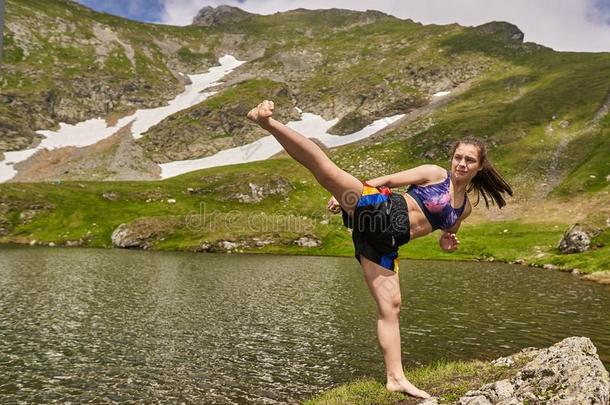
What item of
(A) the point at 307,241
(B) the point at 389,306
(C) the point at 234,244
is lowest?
(C) the point at 234,244

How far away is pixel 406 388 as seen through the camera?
10.8m

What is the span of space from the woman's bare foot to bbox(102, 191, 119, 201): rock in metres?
131

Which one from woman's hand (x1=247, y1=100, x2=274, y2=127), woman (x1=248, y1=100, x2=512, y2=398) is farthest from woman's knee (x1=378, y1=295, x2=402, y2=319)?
woman's hand (x1=247, y1=100, x2=274, y2=127)

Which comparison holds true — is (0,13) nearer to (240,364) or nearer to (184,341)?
(240,364)

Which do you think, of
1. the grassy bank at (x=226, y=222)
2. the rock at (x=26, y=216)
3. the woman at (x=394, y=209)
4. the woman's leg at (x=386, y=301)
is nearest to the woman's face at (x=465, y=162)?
the woman at (x=394, y=209)

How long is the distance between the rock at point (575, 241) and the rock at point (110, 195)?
10781 centimetres

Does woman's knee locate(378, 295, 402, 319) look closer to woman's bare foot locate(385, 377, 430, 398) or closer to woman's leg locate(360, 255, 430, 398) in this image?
woman's leg locate(360, 255, 430, 398)

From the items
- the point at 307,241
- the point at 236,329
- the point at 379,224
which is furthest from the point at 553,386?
the point at 307,241

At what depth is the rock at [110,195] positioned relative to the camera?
131m

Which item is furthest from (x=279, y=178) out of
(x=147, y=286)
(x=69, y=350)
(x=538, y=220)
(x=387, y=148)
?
(x=69, y=350)

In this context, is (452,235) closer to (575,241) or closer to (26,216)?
(575,241)

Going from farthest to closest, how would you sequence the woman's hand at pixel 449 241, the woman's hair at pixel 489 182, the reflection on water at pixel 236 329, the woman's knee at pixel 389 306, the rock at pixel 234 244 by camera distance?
the rock at pixel 234 244 → the reflection on water at pixel 236 329 → the woman's hand at pixel 449 241 → the woman's hair at pixel 489 182 → the woman's knee at pixel 389 306

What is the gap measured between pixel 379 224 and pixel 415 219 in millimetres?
891

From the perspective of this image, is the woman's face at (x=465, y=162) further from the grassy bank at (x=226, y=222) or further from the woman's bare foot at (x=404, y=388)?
the grassy bank at (x=226, y=222)
